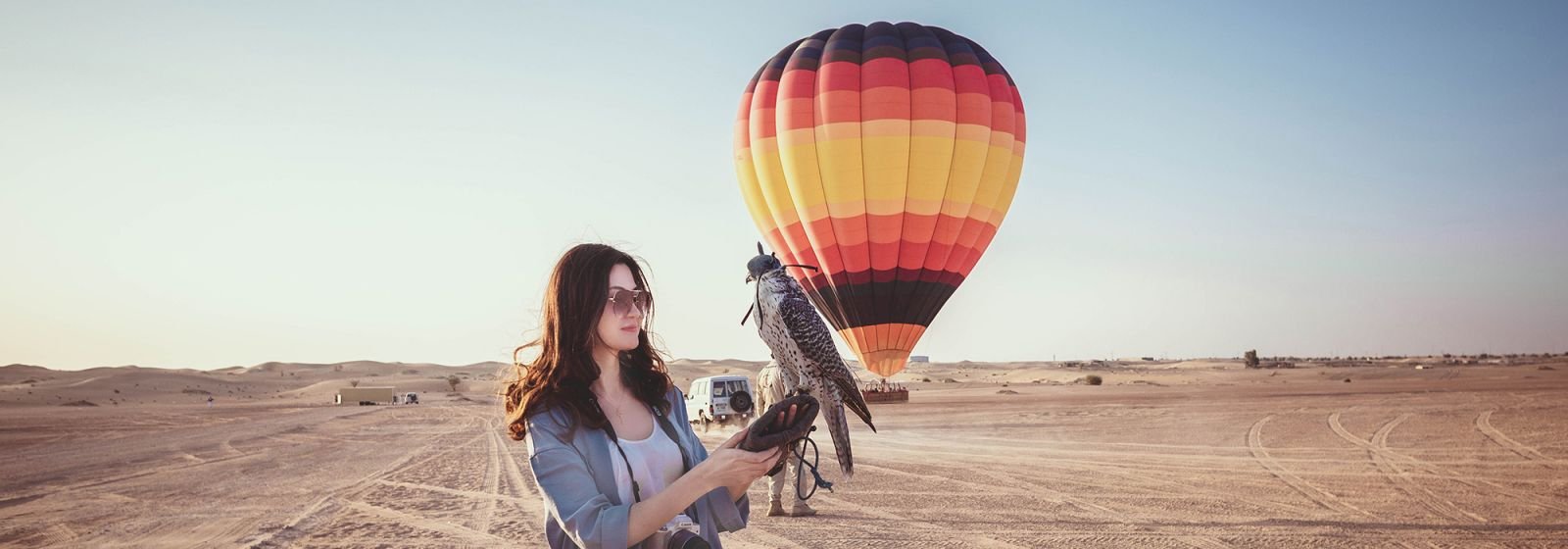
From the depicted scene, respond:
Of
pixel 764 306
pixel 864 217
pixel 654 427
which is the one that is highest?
pixel 864 217

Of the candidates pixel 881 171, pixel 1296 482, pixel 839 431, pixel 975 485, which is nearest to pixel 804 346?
pixel 839 431

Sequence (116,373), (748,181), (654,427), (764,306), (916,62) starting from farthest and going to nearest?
1. (116,373)
2. (748,181)
3. (916,62)
4. (764,306)
5. (654,427)

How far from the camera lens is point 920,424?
23.3 m

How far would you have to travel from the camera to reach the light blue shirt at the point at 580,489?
7.14 ft

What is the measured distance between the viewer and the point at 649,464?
7.99ft

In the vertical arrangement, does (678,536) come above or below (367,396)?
above

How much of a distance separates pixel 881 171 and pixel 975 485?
6105 millimetres

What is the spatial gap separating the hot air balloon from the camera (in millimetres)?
12043

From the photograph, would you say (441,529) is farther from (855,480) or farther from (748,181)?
(748,181)

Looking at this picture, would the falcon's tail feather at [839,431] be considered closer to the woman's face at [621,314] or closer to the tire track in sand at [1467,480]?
the woman's face at [621,314]

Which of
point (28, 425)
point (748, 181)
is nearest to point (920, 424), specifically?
point (748, 181)

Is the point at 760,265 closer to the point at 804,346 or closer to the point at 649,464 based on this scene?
the point at 804,346

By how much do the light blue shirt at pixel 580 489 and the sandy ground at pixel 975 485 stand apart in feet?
16.2

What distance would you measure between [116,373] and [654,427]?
278 ft
